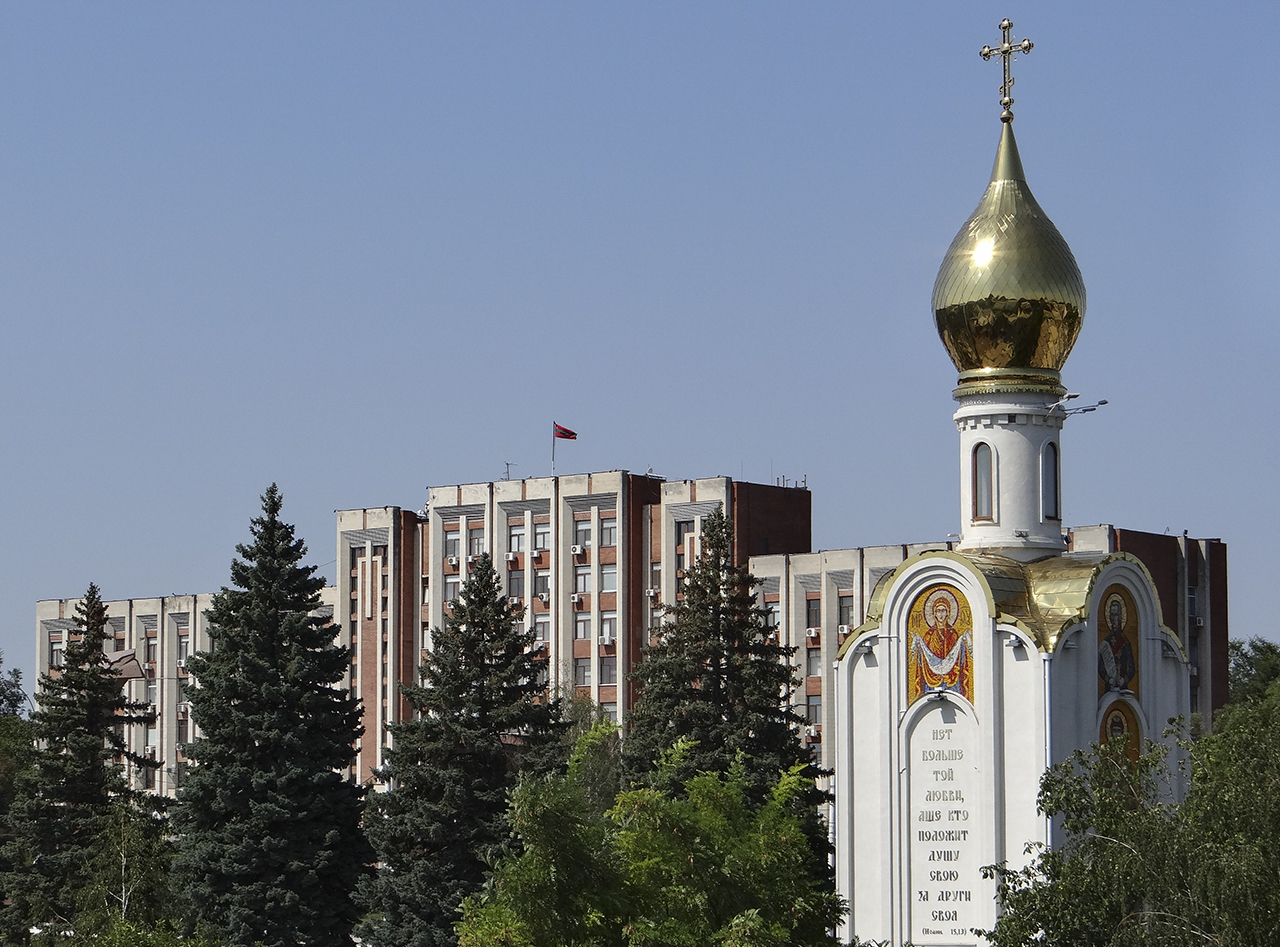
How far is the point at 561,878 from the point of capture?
1962 centimetres

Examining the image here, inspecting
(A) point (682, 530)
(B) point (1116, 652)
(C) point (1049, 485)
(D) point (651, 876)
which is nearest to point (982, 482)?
(C) point (1049, 485)

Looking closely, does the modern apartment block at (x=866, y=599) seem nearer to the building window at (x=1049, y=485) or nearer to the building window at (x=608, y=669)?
the building window at (x=608, y=669)

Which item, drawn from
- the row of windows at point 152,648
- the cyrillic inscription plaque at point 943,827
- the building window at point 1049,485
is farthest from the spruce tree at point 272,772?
the row of windows at point 152,648

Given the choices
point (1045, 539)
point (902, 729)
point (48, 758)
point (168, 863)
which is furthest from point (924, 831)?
point (48, 758)

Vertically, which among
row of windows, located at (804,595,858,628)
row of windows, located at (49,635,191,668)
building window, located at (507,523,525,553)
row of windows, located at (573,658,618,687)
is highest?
building window, located at (507,523,525,553)

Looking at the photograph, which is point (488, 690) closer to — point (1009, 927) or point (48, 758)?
point (48, 758)

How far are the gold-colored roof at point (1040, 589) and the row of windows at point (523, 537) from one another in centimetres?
3999

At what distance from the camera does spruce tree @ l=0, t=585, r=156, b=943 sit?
113 feet

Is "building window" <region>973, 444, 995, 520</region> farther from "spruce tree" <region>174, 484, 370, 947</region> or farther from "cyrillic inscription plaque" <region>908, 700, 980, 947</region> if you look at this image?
"spruce tree" <region>174, 484, 370, 947</region>

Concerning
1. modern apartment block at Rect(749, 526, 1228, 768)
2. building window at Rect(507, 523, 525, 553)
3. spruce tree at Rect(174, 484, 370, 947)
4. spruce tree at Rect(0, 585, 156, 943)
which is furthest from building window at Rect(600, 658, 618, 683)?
spruce tree at Rect(174, 484, 370, 947)

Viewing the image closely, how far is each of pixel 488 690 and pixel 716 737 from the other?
355 centimetres

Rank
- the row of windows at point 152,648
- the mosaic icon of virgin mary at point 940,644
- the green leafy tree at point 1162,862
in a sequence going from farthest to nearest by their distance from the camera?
the row of windows at point 152,648
the mosaic icon of virgin mary at point 940,644
the green leafy tree at point 1162,862

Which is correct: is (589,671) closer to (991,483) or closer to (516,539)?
(516,539)

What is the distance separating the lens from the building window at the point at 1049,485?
27297 millimetres
